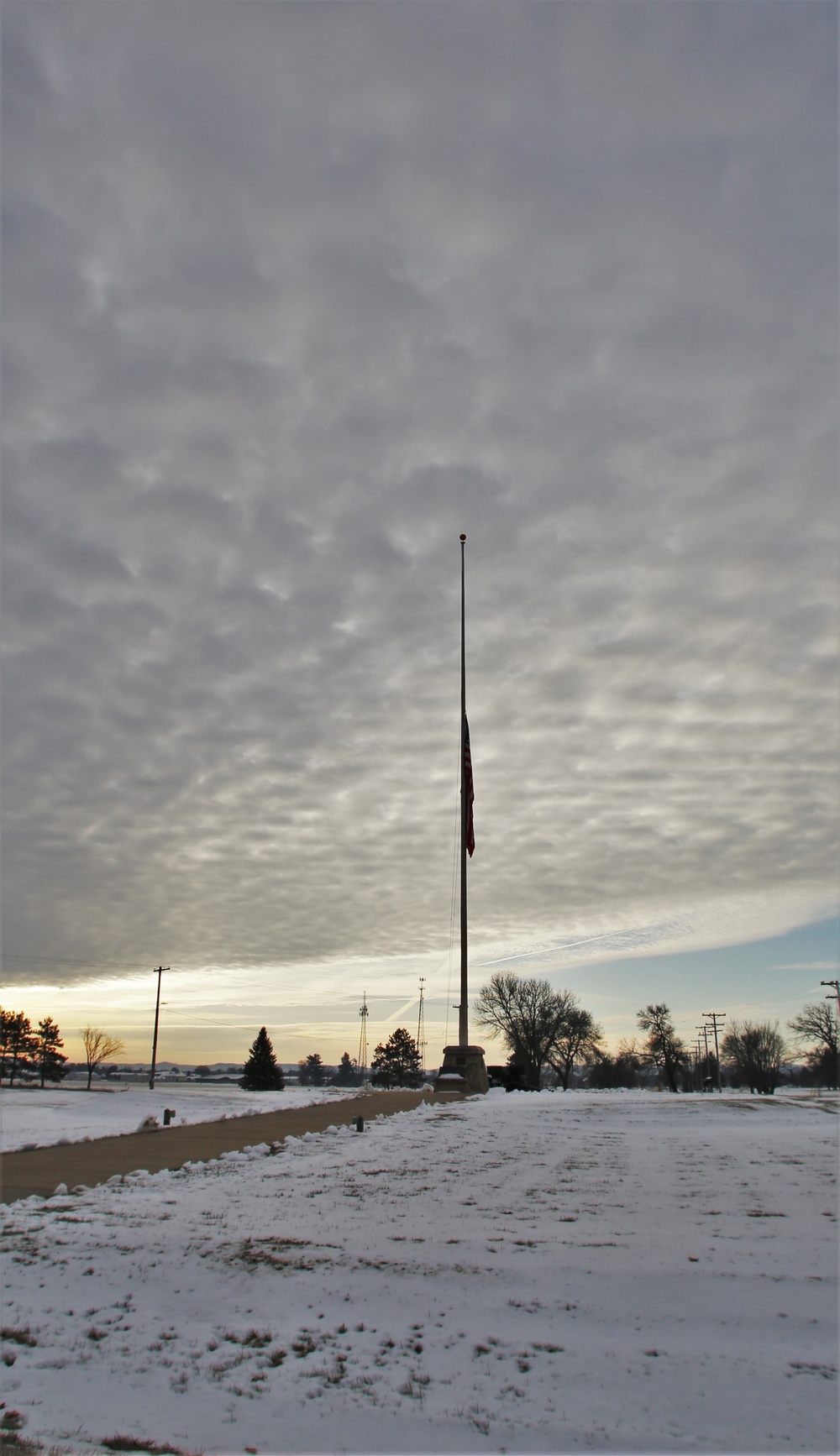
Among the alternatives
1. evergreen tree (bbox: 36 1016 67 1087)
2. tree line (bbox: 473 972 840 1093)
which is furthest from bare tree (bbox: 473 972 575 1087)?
evergreen tree (bbox: 36 1016 67 1087)

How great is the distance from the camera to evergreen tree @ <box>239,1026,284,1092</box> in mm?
70750

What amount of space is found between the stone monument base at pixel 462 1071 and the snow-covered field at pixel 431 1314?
63.7ft

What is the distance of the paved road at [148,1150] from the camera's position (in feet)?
35.2

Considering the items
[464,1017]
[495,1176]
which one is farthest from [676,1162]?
[464,1017]

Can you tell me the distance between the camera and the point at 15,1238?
7.66m

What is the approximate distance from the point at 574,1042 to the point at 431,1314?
81001 millimetres

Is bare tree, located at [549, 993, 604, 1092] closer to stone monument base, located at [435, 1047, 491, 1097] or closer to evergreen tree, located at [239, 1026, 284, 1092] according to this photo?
evergreen tree, located at [239, 1026, 284, 1092]

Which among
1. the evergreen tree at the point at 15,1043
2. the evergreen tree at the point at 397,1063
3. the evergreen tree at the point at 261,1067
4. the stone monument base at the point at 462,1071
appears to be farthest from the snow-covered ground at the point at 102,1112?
the evergreen tree at the point at 397,1063

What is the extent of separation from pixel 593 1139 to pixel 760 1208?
6790 millimetres

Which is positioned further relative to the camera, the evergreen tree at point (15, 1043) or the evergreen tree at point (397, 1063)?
the evergreen tree at point (397, 1063)

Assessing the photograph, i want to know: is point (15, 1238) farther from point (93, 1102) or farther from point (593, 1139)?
point (93, 1102)

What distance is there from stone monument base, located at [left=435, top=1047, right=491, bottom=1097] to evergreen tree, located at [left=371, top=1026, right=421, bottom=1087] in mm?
89633

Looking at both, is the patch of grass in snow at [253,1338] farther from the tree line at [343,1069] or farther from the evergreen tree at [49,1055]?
the evergreen tree at [49,1055]

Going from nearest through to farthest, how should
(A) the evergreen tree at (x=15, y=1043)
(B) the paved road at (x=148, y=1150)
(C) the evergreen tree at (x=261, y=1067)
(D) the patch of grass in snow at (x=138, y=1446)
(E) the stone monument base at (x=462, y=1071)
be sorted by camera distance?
1. (D) the patch of grass in snow at (x=138, y=1446)
2. (B) the paved road at (x=148, y=1150)
3. (E) the stone monument base at (x=462, y=1071)
4. (C) the evergreen tree at (x=261, y=1067)
5. (A) the evergreen tree at (x=15, y=1043)
